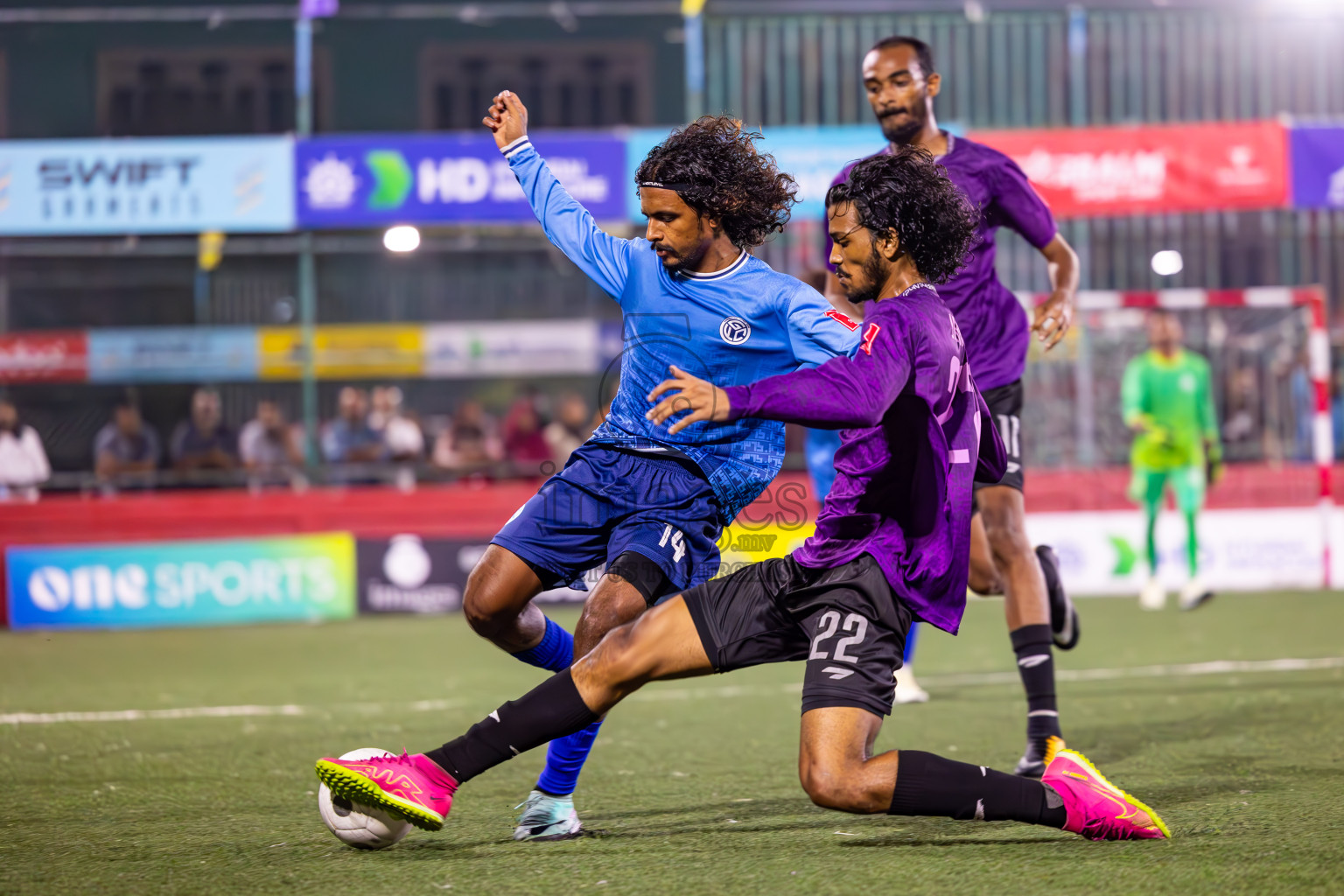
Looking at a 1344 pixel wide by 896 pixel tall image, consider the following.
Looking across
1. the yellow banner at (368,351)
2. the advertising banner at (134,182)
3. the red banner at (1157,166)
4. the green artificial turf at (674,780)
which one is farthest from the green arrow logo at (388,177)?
the red banner at (1157,166)

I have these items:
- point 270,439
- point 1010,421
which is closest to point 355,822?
point 1010,421

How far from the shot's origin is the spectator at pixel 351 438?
477 inches

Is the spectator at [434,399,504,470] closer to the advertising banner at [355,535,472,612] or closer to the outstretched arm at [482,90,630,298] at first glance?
the advertising banner at [355,535,472,612]

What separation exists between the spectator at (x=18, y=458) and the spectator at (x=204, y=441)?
3.27ft

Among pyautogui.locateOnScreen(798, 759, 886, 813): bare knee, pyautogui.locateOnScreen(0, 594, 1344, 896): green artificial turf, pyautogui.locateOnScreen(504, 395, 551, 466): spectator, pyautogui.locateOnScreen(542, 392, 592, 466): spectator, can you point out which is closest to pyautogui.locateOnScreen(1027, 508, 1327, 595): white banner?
pyautogui.locateOnScreen(0, 594, 1344, 896): green artificial turf

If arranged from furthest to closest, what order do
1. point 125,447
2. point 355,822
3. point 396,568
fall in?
point 125,447 → point 396,568 → point 355,822

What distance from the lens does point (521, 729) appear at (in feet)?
11.0

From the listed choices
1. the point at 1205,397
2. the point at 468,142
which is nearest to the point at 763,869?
the point at 1205,397

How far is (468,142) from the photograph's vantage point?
11555 mm

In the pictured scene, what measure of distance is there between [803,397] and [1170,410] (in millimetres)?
8323

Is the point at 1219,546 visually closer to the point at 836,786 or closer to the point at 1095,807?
the point at 1095,807

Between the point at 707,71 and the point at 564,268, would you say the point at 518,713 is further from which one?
the point at 564,268

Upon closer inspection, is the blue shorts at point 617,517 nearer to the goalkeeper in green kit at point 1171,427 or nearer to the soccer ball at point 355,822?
the soccer ball at point 355,822

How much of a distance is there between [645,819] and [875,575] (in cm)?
111
